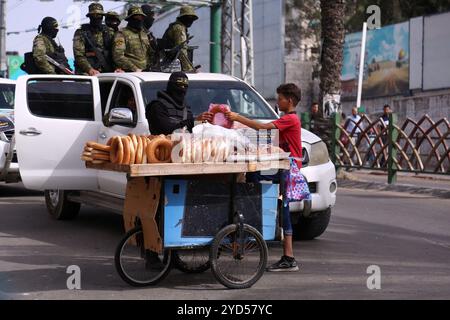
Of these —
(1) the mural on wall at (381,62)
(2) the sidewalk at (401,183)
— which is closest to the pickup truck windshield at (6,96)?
(2) the sidewalk at (401,183)

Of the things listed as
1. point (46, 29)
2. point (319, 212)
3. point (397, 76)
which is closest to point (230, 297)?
point (319, 212)

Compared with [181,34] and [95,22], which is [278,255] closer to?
[181,34]

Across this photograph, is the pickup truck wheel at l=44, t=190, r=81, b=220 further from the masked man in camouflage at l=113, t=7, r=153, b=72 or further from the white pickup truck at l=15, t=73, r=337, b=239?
the masked man in camouflage at l=113, t=7, r=153, b=72

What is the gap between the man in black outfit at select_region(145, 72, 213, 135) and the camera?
7.45m

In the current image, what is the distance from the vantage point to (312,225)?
30.7ft

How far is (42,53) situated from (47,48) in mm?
372

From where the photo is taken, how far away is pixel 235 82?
9656 millimetres

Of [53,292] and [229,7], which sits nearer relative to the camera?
[53,292]

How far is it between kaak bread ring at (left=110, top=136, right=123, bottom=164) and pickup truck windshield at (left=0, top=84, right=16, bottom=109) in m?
8.20

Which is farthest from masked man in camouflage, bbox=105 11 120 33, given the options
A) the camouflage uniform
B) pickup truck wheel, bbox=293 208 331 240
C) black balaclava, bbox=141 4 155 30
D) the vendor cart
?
the vendor cart

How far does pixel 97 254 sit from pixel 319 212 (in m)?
2.50
